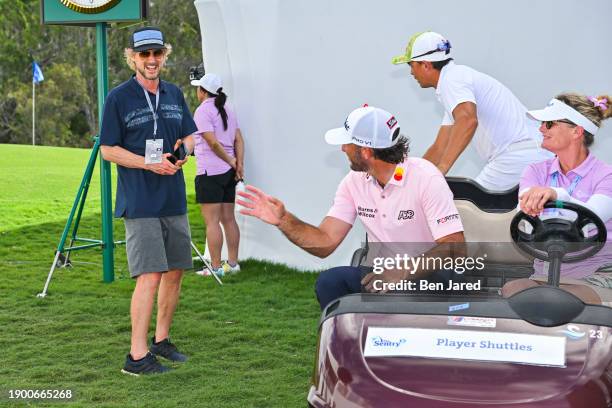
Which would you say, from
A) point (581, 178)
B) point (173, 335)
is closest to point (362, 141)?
point (581, 178)

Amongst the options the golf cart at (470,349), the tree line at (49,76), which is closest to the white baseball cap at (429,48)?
the golf cart at (470,349)

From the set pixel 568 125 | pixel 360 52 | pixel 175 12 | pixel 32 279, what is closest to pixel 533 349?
pixel 568 125

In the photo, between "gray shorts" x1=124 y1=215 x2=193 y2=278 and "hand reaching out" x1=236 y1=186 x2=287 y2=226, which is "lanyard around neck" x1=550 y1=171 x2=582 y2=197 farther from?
"gray shorts" x1=124 y1=215 x2=193 y2=278

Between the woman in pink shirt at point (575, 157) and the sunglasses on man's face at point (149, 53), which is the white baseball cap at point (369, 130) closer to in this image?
the woman in pink shirt at point (575, 157)

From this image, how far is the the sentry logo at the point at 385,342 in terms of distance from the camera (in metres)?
2.92

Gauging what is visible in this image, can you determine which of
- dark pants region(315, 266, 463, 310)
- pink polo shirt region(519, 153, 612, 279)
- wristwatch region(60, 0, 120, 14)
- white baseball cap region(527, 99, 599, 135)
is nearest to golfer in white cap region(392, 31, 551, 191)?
pink polo shirt region(519, 153, 612, 279)

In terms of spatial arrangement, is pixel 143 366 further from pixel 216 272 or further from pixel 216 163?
pixel 216 163

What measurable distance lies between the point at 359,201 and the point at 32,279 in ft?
16.7

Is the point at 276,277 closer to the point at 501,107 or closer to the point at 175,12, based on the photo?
the point at 501,107

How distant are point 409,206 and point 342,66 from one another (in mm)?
3917

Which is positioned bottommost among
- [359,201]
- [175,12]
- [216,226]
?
[216,226]

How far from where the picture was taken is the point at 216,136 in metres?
8.22

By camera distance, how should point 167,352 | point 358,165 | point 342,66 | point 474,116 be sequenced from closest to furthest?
point 358,165
point 474,116
point 167,352
point 342,66

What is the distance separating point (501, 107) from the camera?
5.14 m
